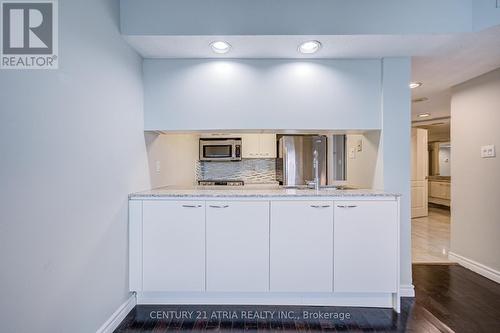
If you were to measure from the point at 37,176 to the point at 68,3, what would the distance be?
0.94 meters

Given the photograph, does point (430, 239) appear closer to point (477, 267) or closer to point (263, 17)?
point (477, 267)

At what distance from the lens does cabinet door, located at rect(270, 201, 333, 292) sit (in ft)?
6.56

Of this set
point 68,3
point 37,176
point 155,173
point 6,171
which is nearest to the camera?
point 6,171

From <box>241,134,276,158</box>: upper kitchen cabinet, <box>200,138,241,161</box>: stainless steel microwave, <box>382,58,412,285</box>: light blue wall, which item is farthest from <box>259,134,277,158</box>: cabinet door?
<box>382,58,412,285</box>: light blue wall

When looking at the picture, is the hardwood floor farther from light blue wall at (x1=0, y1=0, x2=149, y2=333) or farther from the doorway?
the doorway

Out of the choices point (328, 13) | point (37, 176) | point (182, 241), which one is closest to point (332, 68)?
point (328, 13)

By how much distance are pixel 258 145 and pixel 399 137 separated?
2339 millimetres

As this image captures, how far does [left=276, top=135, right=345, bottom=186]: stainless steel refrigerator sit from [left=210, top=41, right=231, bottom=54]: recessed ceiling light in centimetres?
227

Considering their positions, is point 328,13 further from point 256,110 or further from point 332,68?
point 256,110

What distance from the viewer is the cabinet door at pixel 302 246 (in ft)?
6.56

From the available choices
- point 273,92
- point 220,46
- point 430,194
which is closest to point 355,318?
point 273,92

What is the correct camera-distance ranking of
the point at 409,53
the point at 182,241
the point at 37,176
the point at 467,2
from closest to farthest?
the point at 37,176, the point at 467,2, the point at 182,241, the point at 409,53

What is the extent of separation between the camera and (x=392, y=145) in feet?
7.41

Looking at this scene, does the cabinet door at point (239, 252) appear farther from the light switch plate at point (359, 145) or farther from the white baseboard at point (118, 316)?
the light switch plate at point (359, 145)
